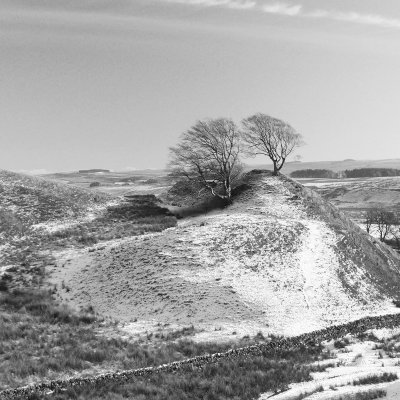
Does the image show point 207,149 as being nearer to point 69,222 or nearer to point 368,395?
point 69,222

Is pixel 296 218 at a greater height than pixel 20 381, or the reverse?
pixel 296 218

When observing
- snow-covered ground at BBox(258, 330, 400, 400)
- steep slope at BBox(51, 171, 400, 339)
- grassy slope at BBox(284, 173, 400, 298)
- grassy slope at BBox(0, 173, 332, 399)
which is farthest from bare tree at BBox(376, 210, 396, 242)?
grassy slope at BBox(0, 173, 332, 399)

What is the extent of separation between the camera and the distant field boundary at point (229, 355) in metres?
17.2

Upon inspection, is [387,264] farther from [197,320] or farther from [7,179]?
[7,179]

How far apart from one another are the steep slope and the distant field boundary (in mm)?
1581

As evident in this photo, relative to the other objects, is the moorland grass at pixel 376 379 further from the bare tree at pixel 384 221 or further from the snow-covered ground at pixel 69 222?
the bare tree at pixel 384 221

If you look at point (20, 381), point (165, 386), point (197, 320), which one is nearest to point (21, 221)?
point (197, 320)

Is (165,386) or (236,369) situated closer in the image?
(165,386)

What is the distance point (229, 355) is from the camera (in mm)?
21625

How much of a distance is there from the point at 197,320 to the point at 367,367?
12.7 meters

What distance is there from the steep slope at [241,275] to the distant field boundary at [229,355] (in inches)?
62.3

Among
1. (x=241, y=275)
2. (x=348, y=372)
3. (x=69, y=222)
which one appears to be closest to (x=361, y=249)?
(x=241, y=275)

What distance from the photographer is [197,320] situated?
27.7 metres

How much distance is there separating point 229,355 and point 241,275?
455 inches
